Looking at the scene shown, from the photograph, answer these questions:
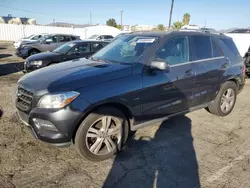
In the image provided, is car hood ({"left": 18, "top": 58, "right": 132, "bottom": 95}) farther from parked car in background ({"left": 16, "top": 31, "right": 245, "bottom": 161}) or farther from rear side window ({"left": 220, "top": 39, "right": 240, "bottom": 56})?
rear side window ({"left": 220, "top": 39, "right": 240, "bottom": 56})

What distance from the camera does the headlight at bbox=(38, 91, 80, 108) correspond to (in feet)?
8.95

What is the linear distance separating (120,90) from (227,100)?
120 inches

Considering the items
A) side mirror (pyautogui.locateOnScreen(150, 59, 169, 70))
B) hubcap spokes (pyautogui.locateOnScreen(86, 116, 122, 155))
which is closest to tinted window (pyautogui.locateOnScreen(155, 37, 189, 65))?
side mirror (pyautogui.locateOnScreen(150, 59, 169, 70))

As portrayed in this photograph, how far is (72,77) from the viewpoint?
9.94ft

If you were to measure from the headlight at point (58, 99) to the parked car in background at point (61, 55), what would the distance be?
16.1ft

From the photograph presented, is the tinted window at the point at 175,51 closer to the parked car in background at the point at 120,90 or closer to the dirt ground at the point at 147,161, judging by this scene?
the parked car in background at the point at 120,90

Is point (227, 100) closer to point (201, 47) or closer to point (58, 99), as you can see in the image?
point (201, 47)

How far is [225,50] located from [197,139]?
2098 millimetres

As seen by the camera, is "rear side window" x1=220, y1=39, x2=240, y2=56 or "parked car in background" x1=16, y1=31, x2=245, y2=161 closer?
"parked car in background" x1=16, y1=31, x2=245, y2=161

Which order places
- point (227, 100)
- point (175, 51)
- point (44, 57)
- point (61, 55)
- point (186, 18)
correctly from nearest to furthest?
point (175, 51) < point (227, 100) < point (44, 57) < point (61, 55) < point (186, 18)

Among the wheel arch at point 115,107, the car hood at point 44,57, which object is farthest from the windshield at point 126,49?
the car hood at point 44,57

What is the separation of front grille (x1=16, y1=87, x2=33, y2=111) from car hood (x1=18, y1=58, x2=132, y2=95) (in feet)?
0.24

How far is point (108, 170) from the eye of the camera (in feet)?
9.77

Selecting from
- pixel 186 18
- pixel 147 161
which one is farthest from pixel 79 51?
pixel 186 18
